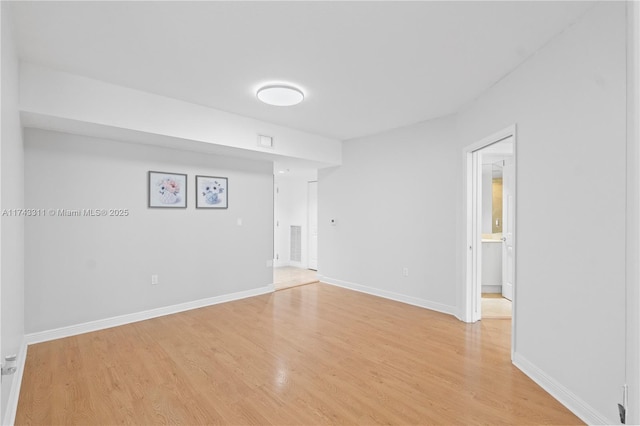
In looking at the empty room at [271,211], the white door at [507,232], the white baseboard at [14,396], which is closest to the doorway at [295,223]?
the empty room at [271,211]

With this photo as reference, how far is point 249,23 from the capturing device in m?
2.12

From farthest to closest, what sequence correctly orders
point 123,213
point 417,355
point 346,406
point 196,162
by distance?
point 196,162 < point 123,213 < point 417,355 < point 346,406

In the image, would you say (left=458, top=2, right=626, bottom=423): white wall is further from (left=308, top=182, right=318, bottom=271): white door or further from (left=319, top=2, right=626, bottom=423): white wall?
(left=308, top=182, right=318, bottom=271): white door

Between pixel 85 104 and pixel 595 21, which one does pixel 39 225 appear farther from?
pixel 595 21

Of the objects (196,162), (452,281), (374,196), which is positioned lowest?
(452,281)

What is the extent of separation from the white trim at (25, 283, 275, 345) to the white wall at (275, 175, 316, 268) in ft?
8.62

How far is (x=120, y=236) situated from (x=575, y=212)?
14.3 ft

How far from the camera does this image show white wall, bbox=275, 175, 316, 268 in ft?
24.4

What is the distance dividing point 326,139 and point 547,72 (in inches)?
131

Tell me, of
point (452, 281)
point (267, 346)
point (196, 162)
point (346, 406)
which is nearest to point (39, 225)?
point (196, 162)

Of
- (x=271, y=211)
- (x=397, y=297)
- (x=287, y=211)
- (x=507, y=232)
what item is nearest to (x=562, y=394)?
(x=397, y=297)

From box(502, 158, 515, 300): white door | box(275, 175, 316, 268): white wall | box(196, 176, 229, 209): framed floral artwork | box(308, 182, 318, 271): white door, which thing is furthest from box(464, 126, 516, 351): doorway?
box(275, 175, 316, 268): white wall

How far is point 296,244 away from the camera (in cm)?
754

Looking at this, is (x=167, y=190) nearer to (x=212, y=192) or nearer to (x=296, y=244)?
(x=212, y=192)
